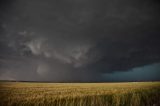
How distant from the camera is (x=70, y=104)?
5.70 meters

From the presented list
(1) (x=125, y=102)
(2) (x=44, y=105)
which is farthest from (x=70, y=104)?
(1) (x=125, y=102)

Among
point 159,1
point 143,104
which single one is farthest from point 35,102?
point 159,1

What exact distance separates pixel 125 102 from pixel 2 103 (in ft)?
13.6

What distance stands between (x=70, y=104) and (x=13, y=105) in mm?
1723

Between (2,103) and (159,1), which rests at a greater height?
(159,1)

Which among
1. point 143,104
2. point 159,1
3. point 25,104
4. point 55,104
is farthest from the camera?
→ point 159,1

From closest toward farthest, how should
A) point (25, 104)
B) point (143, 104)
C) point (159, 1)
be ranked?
point (25, 104), point (143, 104), point (159, 1)

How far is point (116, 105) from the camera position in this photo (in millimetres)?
5984

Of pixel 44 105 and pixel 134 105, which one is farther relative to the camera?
pixel 134 105

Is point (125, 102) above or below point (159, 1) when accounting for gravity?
below

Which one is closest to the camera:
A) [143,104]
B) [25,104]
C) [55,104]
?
[25,104]

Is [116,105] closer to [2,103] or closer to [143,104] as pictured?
[143,104]

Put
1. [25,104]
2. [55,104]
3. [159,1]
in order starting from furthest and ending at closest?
[159,1]
[55,104]
[25,104]

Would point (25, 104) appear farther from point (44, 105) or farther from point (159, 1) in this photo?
point (159, 1)
